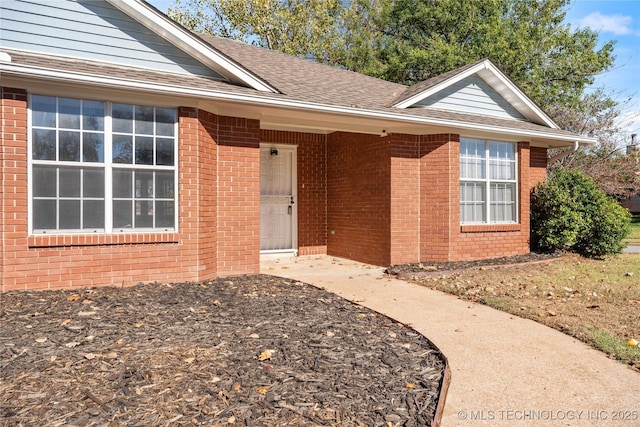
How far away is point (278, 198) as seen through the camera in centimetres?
1073

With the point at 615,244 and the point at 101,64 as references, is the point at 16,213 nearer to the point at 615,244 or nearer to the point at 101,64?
the point at 101,64

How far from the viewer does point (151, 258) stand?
6641 mm

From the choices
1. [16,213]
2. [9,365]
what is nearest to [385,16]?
[16,213]

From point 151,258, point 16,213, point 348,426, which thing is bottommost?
point 348,426

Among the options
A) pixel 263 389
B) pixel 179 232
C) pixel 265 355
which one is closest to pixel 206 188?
pixel 179 232

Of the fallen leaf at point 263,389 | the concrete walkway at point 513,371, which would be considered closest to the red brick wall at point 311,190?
the concrete walkway at point 513,371

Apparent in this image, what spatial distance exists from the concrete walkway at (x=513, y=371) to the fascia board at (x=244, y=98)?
3.43 metres

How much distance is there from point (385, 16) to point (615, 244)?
19128mm

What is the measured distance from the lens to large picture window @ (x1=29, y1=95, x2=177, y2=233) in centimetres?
599

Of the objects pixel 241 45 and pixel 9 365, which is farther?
pixel 241 45

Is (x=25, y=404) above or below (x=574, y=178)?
below

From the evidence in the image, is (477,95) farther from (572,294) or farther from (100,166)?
(100,166)

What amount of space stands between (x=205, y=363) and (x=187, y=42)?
5251mm

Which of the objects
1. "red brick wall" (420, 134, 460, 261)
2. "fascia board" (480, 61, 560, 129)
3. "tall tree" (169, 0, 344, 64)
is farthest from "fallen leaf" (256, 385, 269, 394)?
"tall tree" (169, 0, 344, 64)
